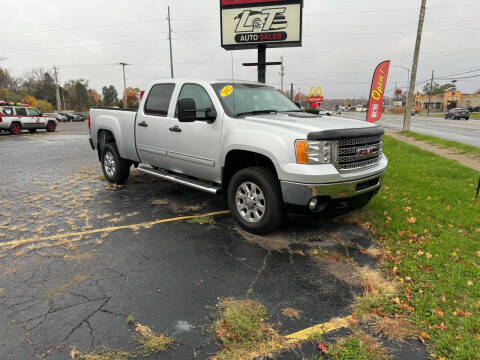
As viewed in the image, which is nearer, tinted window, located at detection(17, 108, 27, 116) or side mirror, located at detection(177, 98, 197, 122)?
side mirror, located at detection(177, 98, 197, 122)

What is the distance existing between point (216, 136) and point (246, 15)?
9990mm

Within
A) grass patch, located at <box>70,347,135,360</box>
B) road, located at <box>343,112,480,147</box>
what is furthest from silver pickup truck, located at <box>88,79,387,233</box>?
road, located at <box>343,112,480,147</box>

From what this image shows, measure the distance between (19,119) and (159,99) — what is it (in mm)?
21136

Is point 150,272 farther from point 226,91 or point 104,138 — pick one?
point 104,138

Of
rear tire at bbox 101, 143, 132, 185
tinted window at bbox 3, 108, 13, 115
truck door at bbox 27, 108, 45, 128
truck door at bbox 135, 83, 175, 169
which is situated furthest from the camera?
truck door at bbox 27, 108, 45, 128

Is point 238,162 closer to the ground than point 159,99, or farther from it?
closer to the ground

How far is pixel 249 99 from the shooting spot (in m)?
4.98

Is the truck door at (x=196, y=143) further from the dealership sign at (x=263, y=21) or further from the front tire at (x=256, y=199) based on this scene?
the dealership sign at (x=263, y=21)

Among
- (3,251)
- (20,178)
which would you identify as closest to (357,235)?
(3,251)

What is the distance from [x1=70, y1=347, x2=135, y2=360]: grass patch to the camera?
222 cm

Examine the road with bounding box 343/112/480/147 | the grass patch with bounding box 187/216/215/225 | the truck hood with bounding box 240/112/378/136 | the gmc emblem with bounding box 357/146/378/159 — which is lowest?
the road with bounding box 343/112/480/147

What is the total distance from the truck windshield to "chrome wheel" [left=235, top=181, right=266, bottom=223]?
102cm

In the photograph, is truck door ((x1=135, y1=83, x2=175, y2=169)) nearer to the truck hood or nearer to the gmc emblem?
the truck hood

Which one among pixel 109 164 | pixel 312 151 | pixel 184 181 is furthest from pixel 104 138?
pixel 312 151
